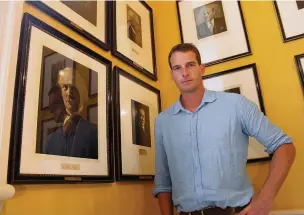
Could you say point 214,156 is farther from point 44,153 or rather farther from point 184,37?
point 184,37

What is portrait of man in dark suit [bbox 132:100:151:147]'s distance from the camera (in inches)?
53.4

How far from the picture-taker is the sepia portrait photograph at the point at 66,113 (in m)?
0.92

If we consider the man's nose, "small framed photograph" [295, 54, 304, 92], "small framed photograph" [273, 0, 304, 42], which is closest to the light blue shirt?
the man's nose

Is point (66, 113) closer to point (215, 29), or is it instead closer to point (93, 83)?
point (93, 83)

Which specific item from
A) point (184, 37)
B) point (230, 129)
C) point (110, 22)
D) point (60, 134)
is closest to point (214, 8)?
point (184, 37)

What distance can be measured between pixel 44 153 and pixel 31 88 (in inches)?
8.8

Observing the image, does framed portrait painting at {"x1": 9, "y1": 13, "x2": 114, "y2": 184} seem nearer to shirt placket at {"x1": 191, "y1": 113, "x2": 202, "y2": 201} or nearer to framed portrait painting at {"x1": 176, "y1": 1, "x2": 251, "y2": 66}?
shirt placket at {"x1": 191, "y1": 113, "x2": 202, "y2": 201}

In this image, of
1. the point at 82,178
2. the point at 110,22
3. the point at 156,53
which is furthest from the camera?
the point at 156,53

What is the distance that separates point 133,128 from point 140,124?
8 centimetres

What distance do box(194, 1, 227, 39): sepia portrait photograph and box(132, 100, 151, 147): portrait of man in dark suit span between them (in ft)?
2.06

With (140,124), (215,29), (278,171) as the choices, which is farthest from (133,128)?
(215,29)

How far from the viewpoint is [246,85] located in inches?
56.8

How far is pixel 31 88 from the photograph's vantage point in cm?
89

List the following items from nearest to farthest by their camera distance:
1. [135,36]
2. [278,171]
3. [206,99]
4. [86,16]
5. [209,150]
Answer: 1. [278,171]
2. [209,150]
3. [206,99]
4. [86,16]
5. [135,36]
